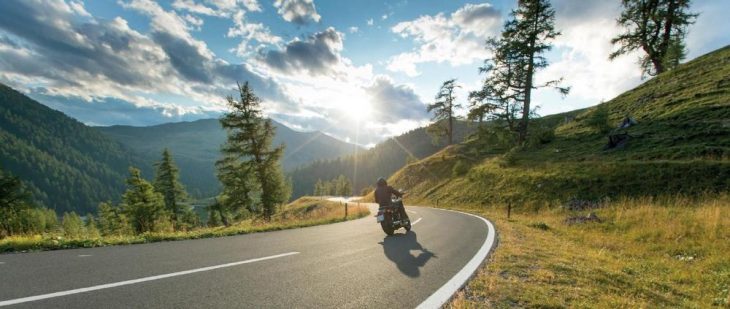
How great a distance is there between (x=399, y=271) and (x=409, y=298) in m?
1.51

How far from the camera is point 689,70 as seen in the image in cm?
3462

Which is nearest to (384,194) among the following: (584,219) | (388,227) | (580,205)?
(388,227)

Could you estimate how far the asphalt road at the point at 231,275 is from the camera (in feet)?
13.7

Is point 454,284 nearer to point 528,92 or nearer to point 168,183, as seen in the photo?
point 528,92

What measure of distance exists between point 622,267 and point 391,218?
6.13 meters

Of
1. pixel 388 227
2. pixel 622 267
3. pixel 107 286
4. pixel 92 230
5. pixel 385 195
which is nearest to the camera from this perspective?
pixel 107 286

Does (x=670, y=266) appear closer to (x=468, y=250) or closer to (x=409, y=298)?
(x=468, y=250)

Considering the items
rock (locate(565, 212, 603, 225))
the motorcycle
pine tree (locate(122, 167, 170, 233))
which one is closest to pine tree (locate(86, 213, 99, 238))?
pine tree (locate(122, 167, 170, 233))

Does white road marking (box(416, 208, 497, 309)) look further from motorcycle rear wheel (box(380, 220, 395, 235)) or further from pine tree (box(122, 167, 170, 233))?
pine tree (box(122, 167, 170, 233))

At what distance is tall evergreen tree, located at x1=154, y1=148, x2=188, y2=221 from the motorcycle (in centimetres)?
3625

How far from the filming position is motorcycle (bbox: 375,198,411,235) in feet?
36.6

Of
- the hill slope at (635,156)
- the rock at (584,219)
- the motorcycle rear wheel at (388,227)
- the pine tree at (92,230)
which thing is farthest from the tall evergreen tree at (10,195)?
the hill slope at (635,156)

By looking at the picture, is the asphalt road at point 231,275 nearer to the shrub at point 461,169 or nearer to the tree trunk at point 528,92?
the tree trunk at point 528,92

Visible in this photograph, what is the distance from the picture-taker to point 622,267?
23.6ft
